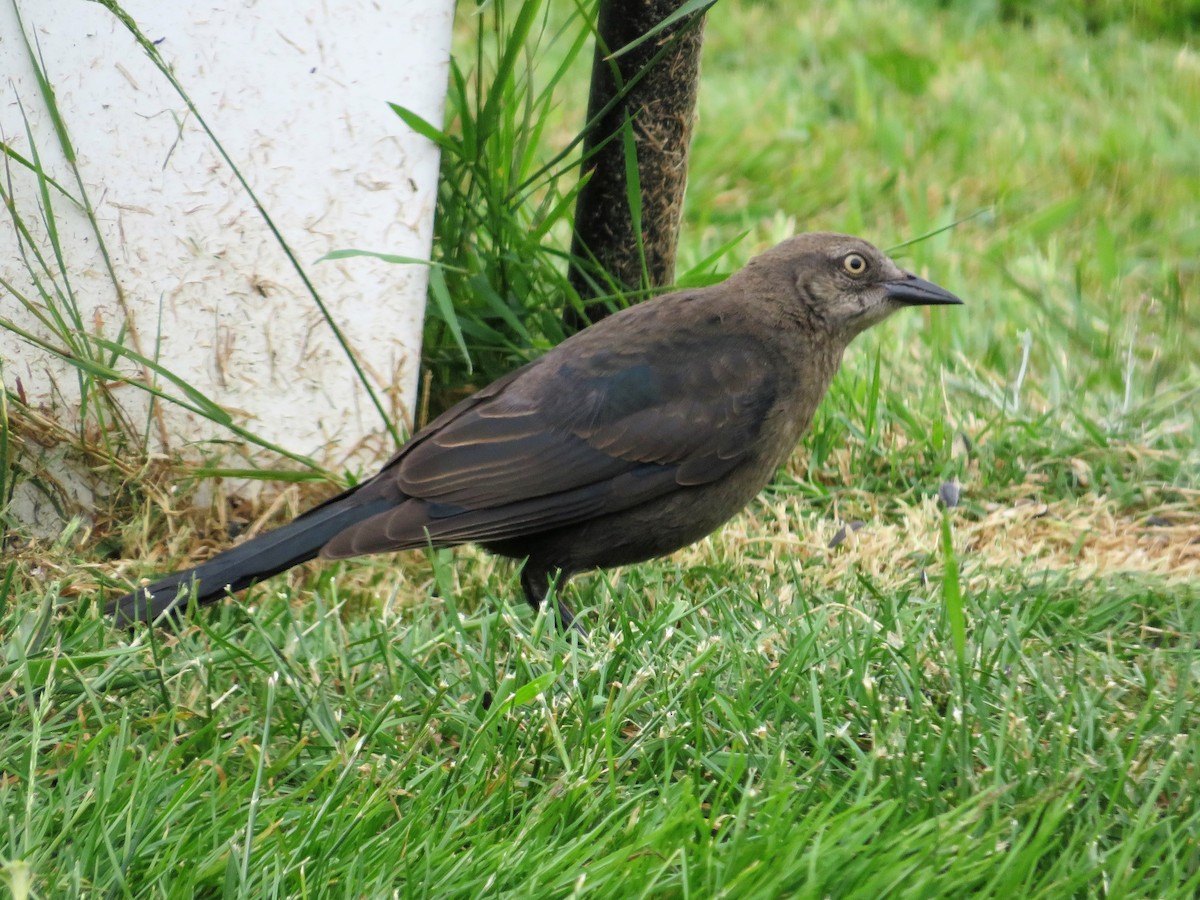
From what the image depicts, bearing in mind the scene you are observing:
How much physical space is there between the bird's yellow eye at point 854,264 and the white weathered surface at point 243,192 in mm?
1207

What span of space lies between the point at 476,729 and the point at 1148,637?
1666 mm

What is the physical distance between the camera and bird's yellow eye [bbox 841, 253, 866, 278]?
4.30m

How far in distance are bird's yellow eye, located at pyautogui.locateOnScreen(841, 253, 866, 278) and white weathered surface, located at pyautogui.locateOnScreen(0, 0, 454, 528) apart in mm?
1207

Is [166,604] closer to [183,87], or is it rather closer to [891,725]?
[183,87]

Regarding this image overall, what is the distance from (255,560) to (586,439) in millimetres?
910

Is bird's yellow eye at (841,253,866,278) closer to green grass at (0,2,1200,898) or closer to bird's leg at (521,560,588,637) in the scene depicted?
green grass at (0,2,1200,898)

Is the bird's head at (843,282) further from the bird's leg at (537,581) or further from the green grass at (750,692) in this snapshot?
the bird's leg at (537,581)

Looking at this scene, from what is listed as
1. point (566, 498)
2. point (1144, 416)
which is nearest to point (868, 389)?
point (1144, 416)

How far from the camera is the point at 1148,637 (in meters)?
3.49

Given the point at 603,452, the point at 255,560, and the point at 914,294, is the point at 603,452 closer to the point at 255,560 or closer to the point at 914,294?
the point at 255,560

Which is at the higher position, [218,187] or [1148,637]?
[218,187]

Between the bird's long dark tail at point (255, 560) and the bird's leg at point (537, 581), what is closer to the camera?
the bird's long dark tail at point (255, 560)

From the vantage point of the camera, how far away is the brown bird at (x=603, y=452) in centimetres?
379

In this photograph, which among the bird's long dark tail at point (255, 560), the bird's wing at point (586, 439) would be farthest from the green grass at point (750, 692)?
the bird's wing at point (586, 439)
